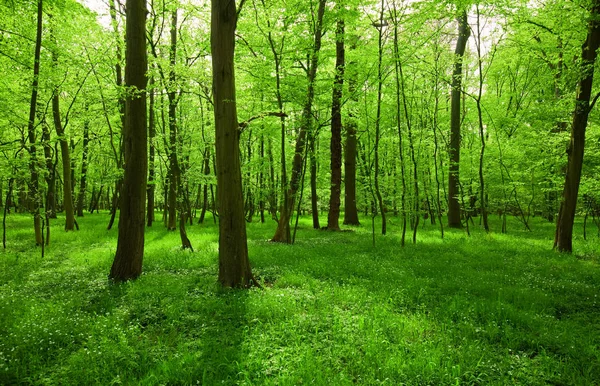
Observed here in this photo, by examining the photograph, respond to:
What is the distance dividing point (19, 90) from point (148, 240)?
26.7 feet

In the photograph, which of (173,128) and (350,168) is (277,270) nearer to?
(173,128)

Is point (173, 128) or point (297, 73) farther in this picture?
point (173, 128)

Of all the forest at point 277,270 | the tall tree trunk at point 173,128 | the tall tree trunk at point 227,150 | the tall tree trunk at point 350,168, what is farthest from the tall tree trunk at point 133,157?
the tall tree trunk at point 350,168

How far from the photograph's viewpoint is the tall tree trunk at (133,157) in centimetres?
773

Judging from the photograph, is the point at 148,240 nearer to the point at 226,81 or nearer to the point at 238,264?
the point at 238,264

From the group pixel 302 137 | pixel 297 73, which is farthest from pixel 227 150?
pixel 297 73

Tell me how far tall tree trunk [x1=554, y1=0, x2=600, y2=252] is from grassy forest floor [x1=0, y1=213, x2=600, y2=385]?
1.36m

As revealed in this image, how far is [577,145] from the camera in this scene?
10.1m

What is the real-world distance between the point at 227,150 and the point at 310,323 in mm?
3963

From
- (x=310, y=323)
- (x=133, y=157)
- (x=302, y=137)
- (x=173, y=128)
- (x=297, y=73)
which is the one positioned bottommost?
(x=310, y=323)

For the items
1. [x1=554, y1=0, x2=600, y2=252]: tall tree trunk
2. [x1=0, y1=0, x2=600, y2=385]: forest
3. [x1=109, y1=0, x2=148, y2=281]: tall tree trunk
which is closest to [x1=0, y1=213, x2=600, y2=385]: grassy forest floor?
[x1=0, y1=0, x2=600, y2=385]: forest

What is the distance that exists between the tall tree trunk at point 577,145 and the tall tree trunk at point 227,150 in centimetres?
1044

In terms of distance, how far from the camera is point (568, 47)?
1295 cm

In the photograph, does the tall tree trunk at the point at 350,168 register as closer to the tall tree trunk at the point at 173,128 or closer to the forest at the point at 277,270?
the forest at the point at 277,270
